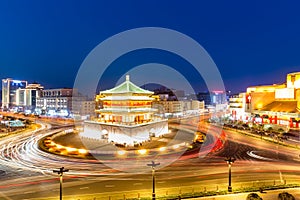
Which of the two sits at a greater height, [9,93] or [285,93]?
[9,93]

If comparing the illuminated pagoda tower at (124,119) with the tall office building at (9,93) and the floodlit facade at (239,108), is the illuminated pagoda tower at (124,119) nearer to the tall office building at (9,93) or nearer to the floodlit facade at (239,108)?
the floodlit facade at (239,108)

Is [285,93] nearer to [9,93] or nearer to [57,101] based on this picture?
[57,101]

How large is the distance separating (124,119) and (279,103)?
50.3 meters

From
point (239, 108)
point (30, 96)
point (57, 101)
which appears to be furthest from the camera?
point (30, 96)

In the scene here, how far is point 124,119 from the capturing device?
46562 mm

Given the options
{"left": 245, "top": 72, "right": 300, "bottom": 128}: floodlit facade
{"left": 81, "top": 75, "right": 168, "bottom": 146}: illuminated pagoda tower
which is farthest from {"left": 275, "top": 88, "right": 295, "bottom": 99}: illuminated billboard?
{"left": 81, "top": 75, "right": 168, "bottom": 146}: illuminated pagoda tower

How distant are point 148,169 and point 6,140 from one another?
32876 millimetres

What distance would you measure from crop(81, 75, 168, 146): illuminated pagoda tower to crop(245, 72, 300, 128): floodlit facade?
119ft

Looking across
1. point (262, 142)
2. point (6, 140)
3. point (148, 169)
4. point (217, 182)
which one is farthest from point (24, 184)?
point (262, 142)

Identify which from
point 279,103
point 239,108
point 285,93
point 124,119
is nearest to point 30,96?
point 124,119

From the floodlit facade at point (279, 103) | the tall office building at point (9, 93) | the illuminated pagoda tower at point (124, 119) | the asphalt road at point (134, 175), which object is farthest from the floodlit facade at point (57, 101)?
the asphalt road at point (134, 175)

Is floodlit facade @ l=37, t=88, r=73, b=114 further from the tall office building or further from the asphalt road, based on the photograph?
the asphalt road

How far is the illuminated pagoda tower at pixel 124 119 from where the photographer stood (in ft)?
140

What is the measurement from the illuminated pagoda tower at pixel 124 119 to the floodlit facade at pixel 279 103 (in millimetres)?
36306
